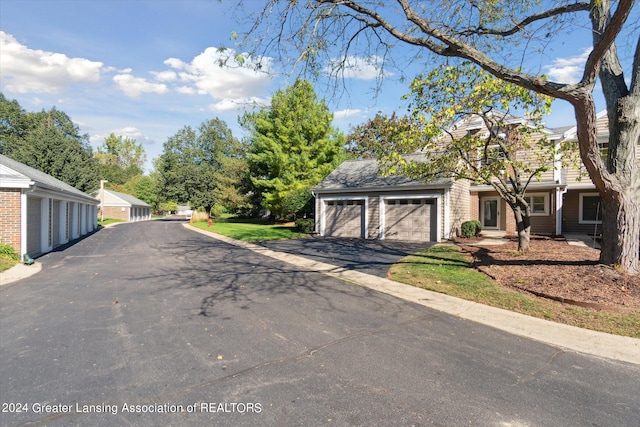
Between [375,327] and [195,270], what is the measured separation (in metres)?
6.50

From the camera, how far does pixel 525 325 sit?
553 cm

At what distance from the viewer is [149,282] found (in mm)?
8438

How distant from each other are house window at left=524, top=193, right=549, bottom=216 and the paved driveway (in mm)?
7375

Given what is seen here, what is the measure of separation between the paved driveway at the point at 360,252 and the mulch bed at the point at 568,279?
9.39ft

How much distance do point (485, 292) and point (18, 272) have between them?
12.3 m

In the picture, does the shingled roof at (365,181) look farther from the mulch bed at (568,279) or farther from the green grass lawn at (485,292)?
the mulch bed at (568,279)

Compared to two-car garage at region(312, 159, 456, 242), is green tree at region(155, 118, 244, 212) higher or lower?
higher

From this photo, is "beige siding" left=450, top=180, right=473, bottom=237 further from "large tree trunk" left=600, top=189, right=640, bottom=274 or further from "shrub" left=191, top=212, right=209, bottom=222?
"shrub" left=191, top=212, right=209, bottom=222

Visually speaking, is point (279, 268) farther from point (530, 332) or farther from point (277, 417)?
point (277, 417)

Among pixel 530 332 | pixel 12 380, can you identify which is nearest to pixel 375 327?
pixel 530 332

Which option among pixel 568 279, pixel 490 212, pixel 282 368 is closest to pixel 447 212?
pixel 490 212

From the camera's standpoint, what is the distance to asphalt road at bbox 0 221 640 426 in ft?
10.1

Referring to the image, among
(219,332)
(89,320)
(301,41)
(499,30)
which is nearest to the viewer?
(219,332)

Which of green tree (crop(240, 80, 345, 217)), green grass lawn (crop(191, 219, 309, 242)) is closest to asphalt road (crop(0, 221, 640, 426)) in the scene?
green grass lawn (crop(191, 219, 309, 242))
